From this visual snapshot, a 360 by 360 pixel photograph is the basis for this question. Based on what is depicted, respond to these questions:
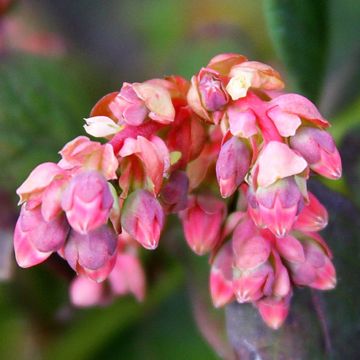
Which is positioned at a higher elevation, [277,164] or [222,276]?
[277,164]

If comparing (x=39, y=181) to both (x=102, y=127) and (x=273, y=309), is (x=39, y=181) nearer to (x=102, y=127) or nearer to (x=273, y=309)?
(x=102, y=127)

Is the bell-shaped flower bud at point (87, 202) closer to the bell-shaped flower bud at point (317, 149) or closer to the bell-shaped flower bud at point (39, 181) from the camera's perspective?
the bell-shaped flower bud at point (39, 181)

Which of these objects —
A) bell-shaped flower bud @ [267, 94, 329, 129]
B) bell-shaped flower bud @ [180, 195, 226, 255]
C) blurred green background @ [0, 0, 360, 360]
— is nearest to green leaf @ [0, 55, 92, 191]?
blurred green background @ [0, 0, 360, 360]

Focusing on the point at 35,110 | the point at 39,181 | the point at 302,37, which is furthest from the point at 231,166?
the point at 35,110

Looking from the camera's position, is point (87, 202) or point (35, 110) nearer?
point (87, 202)

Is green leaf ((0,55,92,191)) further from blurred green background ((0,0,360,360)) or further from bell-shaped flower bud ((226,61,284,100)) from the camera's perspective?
bell-shaped flower bud ((226,61,284,100))

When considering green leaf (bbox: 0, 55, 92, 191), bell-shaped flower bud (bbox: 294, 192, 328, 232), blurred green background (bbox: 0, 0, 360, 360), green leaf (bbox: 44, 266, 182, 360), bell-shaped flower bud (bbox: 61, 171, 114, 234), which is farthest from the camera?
green leaf (bbox: 44, 266, 182, 360)
